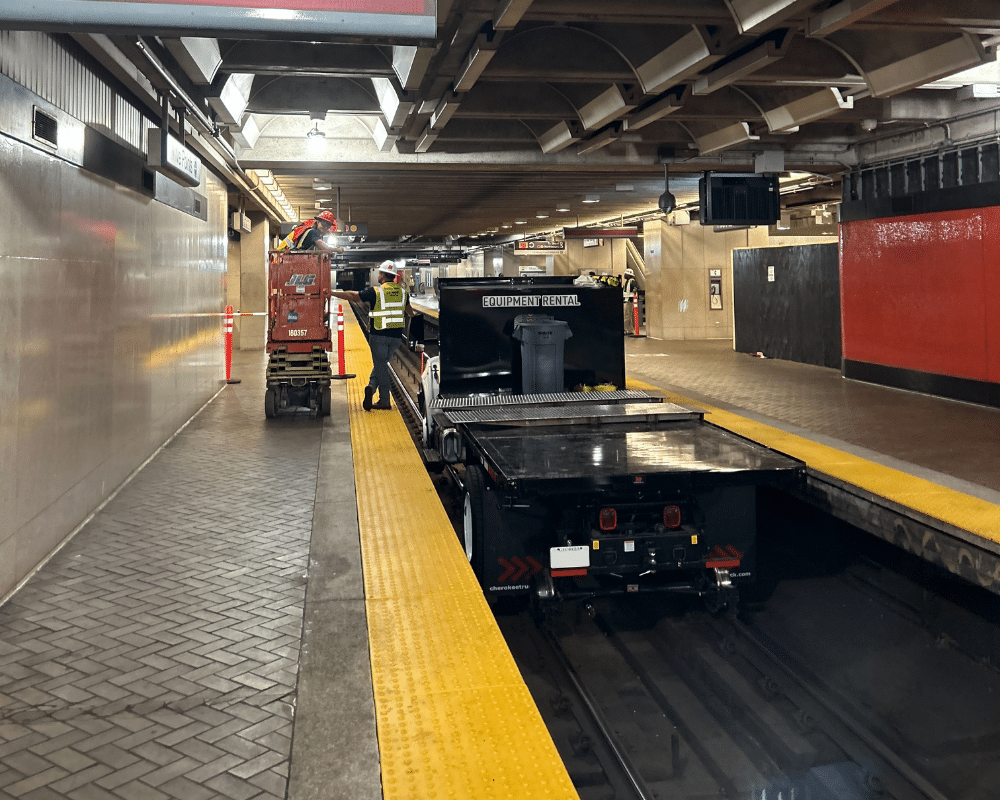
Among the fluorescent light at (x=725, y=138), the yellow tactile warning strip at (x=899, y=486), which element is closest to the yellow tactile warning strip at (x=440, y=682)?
the yellow tactile warning strip at (x=899, y=486)

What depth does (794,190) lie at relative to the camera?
19.4m

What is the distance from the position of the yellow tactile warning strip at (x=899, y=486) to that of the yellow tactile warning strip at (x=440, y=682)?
3.49 metres

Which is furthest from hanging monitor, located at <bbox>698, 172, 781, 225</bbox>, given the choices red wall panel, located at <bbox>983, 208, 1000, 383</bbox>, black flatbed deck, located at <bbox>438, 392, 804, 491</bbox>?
black flatbed deck, located at <bbox>438, 392, 804, 491</bbox>

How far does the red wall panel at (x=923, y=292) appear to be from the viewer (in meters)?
11.3

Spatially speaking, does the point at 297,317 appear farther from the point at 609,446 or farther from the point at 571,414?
the point at 609,446

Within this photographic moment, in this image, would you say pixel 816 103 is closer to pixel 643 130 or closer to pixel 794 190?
pixel 643 130

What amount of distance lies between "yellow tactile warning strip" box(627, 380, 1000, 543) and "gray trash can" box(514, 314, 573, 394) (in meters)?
2.49

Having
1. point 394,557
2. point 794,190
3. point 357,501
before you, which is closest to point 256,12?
point 394,557

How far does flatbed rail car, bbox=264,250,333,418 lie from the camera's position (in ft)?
38.7

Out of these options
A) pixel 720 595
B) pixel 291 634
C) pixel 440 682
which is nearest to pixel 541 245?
pixel 720 595

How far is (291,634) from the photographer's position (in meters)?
4.84

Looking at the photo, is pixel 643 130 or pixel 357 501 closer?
pixel 357 501

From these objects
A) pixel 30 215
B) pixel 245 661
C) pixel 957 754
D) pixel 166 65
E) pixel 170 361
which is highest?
pixel 166 65

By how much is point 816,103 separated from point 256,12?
8651 millimetres
